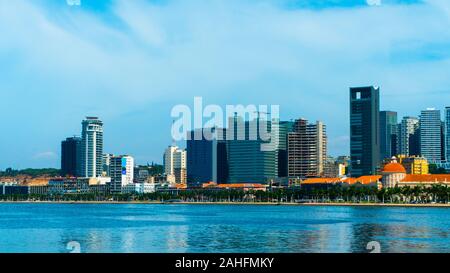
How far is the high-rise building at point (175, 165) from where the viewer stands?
110m

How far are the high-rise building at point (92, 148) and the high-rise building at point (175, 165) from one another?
35.5ft

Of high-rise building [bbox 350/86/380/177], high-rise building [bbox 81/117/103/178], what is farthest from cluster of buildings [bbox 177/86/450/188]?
high-rise building [bbox 81/117/103/178]

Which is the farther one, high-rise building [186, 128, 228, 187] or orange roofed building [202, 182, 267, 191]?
high-rise building [186, 128, 228, 187]

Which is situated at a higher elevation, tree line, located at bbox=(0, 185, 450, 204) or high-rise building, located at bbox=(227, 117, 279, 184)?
high-rise building, located at bbox=(227, 117, 279, 184)

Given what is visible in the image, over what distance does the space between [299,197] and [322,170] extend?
2384 cm

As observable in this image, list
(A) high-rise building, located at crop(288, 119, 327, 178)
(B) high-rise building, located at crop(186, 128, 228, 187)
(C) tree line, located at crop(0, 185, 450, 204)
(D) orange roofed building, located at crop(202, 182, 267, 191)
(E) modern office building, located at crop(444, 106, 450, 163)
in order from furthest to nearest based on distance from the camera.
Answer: (E) modern office building, located at crop(444, 106, 450, 163)
(A) high-rise building, located at crop(288, 119, 327, 178)
(B) high-rise building, located at crop(186, 128, 228, 187)
(D) orange roofed building, located at crop(202, 182, 267, 191)
(C) tree line, located at crop(0, 185, 450, 204)

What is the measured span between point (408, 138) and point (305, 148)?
25928mm

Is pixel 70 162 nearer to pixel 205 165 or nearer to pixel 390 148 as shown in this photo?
pixel 205 165

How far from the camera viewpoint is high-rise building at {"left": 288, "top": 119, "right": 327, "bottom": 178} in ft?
313

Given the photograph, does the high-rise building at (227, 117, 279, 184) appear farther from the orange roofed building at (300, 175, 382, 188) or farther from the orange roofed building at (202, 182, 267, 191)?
the orange roofed building at (300, 175, 382, 188)

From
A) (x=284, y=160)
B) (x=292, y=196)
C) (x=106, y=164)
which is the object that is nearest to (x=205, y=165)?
(x=284, y=160)
